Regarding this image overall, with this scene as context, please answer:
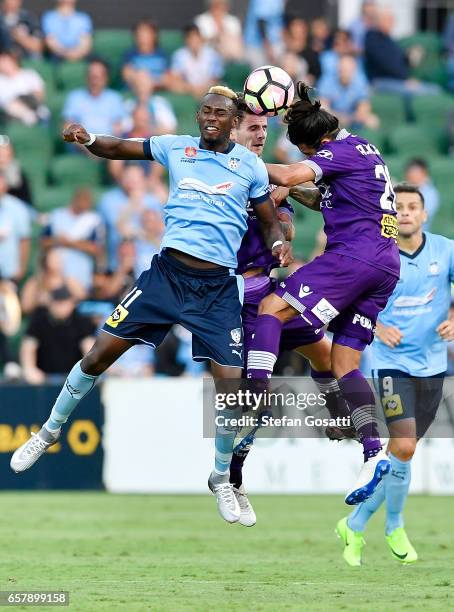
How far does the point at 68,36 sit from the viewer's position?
20906mm

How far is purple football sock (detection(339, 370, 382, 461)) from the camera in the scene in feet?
33.5

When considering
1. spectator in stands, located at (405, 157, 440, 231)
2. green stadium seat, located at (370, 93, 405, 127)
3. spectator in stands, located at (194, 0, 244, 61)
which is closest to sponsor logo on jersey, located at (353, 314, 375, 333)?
spectator in stands, located at (405, 157, 440, 231)

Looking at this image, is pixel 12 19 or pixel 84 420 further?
pixel 12 19

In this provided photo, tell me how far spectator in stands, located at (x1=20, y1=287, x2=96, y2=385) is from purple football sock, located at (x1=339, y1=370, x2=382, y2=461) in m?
6.81

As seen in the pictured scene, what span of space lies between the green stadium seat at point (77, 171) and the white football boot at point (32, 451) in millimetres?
9434

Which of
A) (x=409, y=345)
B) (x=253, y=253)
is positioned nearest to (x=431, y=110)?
(x=409, y=345)

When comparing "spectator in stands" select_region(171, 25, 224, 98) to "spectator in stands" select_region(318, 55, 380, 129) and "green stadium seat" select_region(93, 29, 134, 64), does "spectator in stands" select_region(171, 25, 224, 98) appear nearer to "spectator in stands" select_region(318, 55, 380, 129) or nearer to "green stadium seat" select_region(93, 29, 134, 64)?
"green stadium seat" select_region(93, 29, 134, 64)

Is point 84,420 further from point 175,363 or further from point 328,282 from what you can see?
point 328,282

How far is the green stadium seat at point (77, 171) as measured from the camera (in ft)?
64.5

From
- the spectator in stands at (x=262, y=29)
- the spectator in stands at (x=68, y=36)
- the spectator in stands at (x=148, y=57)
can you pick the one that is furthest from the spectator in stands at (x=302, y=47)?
the spectator in stands at (x=68, y=36)

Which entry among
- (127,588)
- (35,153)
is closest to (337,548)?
(127,588)

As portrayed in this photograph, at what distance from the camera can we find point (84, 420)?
16688 mm

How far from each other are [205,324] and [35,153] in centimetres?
1061

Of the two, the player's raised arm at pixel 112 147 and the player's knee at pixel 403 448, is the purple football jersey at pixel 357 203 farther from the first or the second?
the player's knee at pixel 403 448
